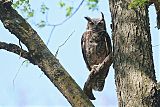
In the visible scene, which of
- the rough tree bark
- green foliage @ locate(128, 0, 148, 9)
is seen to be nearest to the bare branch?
the rough tree bark

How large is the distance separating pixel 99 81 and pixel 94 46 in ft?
2.54

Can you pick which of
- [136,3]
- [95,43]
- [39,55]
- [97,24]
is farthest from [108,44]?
[136,3]

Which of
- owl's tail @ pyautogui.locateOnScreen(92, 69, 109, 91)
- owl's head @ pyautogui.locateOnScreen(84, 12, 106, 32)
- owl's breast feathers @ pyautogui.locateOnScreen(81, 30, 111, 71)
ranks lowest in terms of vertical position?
owl's tail @ pyautogui.locateOnScreen(92, 69, 109, 91)

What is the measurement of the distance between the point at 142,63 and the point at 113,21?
442mm

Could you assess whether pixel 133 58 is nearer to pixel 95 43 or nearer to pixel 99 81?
pixel 99 81

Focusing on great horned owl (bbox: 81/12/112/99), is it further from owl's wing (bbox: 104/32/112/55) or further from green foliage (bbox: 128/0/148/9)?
green foliage (bbox: 128/0/148/9)

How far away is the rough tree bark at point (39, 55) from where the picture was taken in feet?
10.4

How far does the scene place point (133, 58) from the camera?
10.1 ft

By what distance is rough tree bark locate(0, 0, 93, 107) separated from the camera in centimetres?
316

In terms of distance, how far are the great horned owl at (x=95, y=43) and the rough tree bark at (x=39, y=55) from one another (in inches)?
41.1

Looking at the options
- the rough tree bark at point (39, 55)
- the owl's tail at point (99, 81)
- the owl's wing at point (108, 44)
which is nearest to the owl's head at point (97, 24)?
the owl's wing at point (108, 44)

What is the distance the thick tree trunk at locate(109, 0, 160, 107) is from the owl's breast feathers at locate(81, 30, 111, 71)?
103cm

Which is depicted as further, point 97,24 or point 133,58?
point 97,24

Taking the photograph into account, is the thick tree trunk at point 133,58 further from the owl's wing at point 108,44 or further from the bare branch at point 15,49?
the owl's wing at point 108,44
